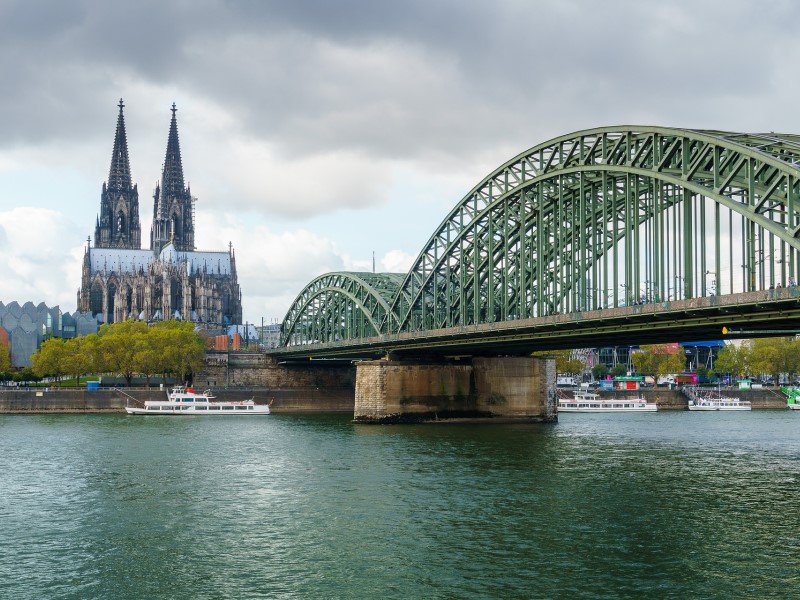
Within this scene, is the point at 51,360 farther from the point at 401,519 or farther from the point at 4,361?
the point at 401,519

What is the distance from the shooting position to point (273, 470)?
6347 cm

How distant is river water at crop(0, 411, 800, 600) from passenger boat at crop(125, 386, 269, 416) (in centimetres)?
4676

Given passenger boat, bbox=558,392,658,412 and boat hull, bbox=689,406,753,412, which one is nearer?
passenger boat, bbox=558,392,658,412

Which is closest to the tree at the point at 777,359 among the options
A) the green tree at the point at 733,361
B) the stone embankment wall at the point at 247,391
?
the green tree at the point at 733,361

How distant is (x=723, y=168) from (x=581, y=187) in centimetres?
1960

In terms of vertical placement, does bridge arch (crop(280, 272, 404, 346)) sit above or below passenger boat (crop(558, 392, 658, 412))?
above

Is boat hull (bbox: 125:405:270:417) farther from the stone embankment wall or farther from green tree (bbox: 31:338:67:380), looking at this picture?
green tree (bbox: 31:338:67:380)

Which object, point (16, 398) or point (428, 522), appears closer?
point (428, 522)

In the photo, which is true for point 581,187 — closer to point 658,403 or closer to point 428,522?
point 428,522

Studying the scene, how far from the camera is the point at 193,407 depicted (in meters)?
131

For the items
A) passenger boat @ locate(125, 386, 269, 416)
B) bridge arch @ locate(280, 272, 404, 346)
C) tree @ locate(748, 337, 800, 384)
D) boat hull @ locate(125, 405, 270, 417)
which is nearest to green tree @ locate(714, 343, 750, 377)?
tree @ locate(748, 337, 800, 384)

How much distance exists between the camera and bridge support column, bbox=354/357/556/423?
104125 mm

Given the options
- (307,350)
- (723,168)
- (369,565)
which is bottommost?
(369,565)

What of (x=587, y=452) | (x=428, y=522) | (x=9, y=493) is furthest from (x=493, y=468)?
(x=9, y=493)
